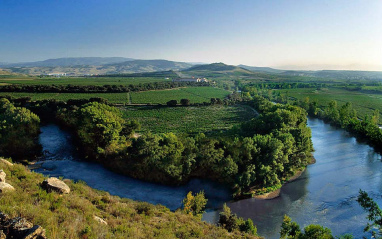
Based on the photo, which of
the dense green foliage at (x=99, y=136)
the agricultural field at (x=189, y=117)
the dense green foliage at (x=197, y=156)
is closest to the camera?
the dense green foliage at (x=197, y=156)

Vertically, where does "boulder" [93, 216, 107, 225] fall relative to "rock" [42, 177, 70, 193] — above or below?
below

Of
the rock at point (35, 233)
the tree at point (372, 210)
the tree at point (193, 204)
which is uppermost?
the rock at point (35, 233)

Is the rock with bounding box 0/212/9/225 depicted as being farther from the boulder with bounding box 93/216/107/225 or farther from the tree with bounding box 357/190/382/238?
the tree with bounding box 357/190/382/238

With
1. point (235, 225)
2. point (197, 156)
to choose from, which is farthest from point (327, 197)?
point (197, 156)

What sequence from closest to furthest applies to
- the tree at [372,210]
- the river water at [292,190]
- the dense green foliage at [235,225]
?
the dense green foliage at [235,225] → the tree at [372,210] → the river water at [292,190]

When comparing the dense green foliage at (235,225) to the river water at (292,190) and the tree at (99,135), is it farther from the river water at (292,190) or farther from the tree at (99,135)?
the tree at (99,135)

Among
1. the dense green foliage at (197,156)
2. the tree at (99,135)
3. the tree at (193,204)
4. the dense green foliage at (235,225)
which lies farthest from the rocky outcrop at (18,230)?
the tree at (99,135)

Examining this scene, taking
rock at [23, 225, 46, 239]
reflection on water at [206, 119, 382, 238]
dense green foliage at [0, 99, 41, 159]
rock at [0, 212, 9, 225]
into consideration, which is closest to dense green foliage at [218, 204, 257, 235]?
reflection on water at [206, 119, 382, 238]

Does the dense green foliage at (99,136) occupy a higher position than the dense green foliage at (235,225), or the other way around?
the dense green foliage at (99,136)
